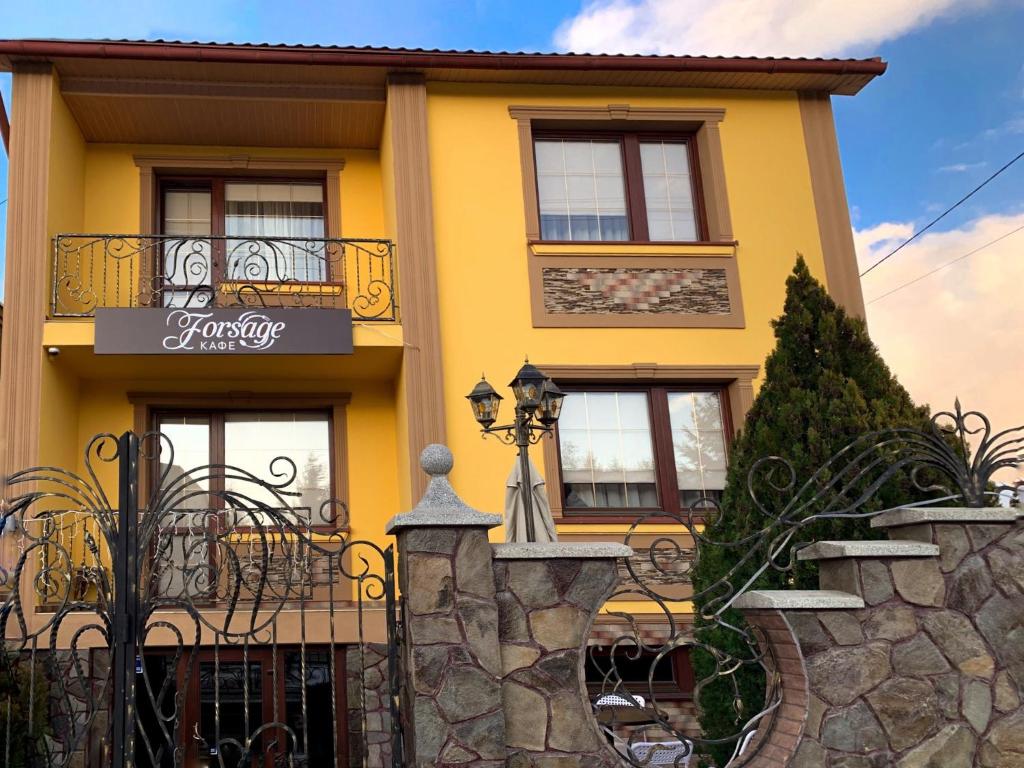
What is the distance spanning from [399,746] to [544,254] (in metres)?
7.30

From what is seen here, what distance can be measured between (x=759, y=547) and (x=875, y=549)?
2.88ft

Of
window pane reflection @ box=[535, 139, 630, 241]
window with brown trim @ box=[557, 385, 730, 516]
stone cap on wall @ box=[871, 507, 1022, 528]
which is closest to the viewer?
stone cap on wall @ box=[871, 507, 1022, 528]

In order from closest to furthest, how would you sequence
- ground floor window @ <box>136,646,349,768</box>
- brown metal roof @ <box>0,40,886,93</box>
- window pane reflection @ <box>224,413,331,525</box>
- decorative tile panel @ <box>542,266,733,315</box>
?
ground floor window @ <box>136,646,349,768</box>, brown metal roof @ <box>0,40,886,93</box>, decorative tile panel @ <box>542,266,733,315</box>, window pane reflection @ <box>224,413,331,525</box>

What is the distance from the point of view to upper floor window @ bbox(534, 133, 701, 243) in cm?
1227

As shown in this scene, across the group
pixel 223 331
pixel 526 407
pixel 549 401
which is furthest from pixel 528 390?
pixel 223 331

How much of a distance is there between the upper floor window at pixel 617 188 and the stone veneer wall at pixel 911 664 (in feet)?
23.1

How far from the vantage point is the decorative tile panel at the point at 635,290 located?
11727 mm

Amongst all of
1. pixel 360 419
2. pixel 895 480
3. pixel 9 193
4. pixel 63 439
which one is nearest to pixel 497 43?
pixel 360 419

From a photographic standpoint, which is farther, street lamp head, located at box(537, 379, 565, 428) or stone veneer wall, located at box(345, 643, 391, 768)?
stone veneer wall, located at box(345, 643, 391, 768)

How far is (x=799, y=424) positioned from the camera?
7504mm

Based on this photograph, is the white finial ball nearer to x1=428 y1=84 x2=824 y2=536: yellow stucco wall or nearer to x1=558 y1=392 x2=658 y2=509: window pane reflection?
x1=428 y1=84 x2=824 y2=536: yellow stucco wall

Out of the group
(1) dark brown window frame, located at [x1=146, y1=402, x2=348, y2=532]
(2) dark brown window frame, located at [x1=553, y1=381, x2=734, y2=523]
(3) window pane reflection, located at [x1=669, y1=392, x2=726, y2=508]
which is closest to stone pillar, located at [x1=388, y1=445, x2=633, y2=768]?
(2) dark brown window frame, located at [x1=553, y1=381, x2=734, y2=523]

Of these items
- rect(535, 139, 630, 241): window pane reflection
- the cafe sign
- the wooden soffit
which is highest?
the wooden soffit

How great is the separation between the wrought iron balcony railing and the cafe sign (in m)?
0.46
